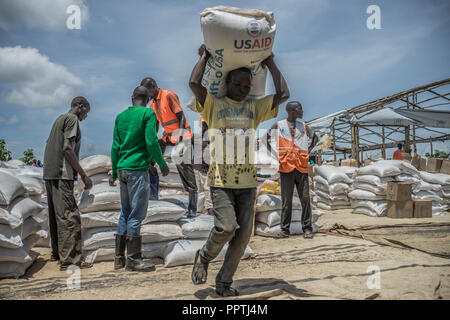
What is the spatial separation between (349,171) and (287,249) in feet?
16.6

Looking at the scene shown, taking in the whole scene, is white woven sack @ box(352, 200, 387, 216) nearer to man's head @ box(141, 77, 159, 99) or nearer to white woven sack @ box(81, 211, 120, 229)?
man's head @ box(141, 77, 159, 99)

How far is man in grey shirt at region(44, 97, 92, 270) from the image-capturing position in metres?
3.12

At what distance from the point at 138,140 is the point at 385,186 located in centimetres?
564

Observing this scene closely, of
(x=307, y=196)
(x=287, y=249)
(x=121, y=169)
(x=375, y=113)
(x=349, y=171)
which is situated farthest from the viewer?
(x=375, y=113)

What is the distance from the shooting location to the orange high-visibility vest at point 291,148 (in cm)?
454

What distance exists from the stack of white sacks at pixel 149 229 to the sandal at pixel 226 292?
3.21ft

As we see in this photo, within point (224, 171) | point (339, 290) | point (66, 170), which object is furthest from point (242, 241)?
point (66, 170)

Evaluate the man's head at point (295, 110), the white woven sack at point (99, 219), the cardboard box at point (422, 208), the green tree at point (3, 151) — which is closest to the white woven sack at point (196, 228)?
the white woven sack at point (99, 219)

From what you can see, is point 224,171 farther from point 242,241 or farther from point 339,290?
point 339,290

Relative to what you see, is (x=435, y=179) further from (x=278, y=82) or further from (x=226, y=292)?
(x=226, y=292)

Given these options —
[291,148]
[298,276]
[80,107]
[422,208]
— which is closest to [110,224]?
[80,107]

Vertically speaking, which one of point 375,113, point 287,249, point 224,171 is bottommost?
point 287,249

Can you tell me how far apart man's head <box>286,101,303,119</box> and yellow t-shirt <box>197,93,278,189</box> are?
7.96ft

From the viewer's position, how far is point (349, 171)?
819 cm
